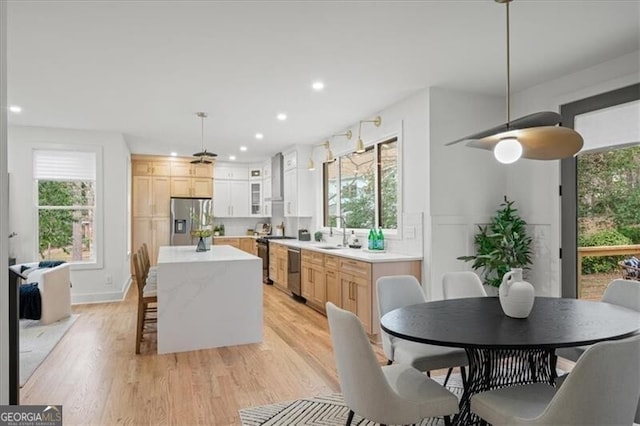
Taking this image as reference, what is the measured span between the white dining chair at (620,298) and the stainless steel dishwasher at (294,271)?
385 centimetres

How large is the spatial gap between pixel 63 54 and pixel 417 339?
3.46 metres

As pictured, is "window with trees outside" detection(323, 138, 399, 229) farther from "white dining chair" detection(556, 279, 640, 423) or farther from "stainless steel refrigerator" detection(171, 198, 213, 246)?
"stainless steel refrigerator" detection(171, 198, 213, 246)

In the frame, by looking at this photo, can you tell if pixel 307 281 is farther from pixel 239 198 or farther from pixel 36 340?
pixel 239 198

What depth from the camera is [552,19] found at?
8.68 feet

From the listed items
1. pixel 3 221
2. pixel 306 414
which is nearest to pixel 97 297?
pixel 306 414

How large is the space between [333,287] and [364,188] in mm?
1556

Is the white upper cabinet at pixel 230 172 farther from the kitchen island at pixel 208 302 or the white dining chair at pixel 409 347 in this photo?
the white dining chair at pixel 409 347

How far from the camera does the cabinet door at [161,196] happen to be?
26.9 ft

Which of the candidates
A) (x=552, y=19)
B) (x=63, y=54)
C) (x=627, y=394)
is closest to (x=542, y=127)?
(x=552, y=19)

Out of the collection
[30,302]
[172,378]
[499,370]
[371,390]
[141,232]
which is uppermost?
[141,232]

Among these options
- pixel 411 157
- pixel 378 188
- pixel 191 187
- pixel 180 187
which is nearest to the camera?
pixel 411 157

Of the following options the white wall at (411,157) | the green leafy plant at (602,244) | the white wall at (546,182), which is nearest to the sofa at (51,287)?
the white wall at (411,157)

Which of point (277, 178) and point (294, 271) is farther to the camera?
point (277, 178)

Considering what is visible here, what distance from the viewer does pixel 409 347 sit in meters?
2.47
